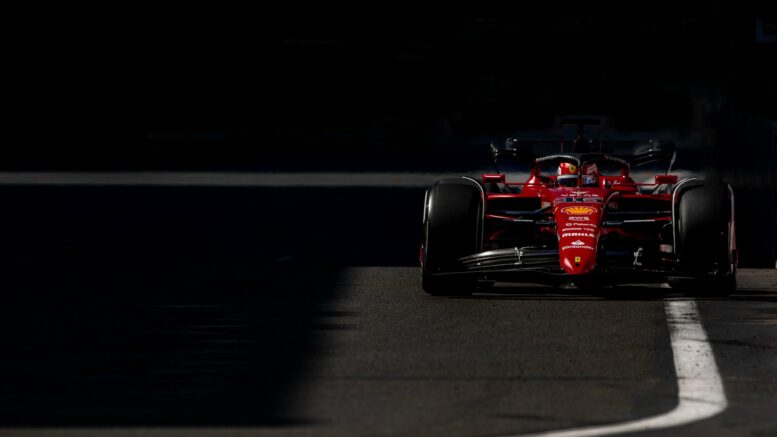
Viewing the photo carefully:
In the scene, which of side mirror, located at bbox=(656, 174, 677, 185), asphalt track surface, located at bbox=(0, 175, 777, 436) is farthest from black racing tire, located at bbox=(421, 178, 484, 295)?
side mirror, located at bbox=(656, 174, 677, 185)

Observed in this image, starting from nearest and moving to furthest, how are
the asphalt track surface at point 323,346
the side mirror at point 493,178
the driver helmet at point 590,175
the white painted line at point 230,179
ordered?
the asphalt track surface at point 323,346 → the driver helmet at point 590,175 → the side mirror at point 493,178 → the white painted line at point 230,179

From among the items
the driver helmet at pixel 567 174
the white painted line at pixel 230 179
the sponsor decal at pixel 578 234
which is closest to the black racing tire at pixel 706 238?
the sponsor decal at pixel 578 234

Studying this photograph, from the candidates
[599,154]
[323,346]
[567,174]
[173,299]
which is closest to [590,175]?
[567,174]

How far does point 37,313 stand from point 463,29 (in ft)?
112

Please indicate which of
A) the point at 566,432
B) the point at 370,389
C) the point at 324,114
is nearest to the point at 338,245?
the point at 370,389

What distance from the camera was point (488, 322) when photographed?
12680 mm

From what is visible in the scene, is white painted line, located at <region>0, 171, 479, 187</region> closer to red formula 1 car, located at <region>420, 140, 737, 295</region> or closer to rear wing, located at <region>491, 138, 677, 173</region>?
rear wing, located at <region>491, 138, 677, 173</region>

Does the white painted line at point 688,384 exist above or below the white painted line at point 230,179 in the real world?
above

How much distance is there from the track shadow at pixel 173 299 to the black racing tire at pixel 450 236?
29.3 inches

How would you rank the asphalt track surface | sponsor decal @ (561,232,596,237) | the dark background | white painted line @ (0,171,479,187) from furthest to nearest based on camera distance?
the dark background, white painted line @ (0,171,479,187), sponsor decal @ (561,232,596,237), the asphalt track surface

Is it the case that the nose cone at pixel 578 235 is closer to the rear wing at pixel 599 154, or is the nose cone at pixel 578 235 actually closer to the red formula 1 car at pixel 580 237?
the red formula 1 car at pixel 580 237

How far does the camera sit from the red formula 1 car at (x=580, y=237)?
13.6 m

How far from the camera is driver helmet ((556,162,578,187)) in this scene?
15.3 metres

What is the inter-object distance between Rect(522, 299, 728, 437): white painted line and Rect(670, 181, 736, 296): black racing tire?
0.53m
